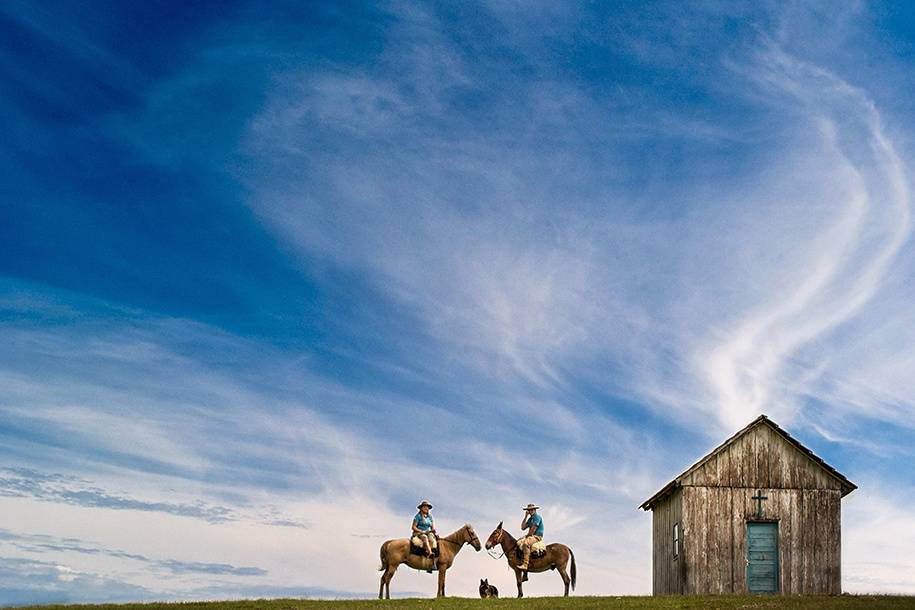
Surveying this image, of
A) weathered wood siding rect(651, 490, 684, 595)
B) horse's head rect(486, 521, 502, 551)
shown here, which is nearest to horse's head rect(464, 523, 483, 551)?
horse's head rect(486, 521, 502, 551)

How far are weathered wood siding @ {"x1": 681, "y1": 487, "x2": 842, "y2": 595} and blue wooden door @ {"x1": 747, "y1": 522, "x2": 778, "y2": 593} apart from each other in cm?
22

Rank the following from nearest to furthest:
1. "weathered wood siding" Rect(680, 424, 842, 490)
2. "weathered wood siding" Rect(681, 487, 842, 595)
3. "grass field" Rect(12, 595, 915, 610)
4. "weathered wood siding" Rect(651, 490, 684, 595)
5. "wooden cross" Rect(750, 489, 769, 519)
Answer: "grass field" Rect(12, 595, 915, 610)
"weathered wood siding" Rect(681, 487, 842, 595)
"wooden cross" Rect(750, 489, 769, 519)
"weathered wood siding" Rect(680, 424, 842, 490)
"weathered wood siding" Rect(651, 490, 684, 595)

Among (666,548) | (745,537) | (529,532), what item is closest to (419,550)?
(529,532)

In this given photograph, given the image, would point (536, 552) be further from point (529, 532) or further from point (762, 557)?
point (762, 557)

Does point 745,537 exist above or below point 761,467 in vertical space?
below

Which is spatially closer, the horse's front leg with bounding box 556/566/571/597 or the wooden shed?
the wooden shed

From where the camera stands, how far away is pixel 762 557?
38625 millimetres

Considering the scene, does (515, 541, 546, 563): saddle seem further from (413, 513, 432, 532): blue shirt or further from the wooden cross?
the wooden cross

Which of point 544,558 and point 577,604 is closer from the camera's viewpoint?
point 577,604

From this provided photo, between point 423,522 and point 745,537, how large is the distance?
39.7 ft

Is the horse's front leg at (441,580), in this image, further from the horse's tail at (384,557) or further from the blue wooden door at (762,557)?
the blue wooden door at (762,557)

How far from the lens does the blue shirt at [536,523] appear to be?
4053cm

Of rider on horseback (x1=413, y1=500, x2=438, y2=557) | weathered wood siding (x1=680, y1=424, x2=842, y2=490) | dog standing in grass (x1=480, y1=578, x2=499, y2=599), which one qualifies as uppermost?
weathered wood siding (x1=680, y1=424, x2=842, y2=490)

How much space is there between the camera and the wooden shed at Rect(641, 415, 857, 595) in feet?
126
